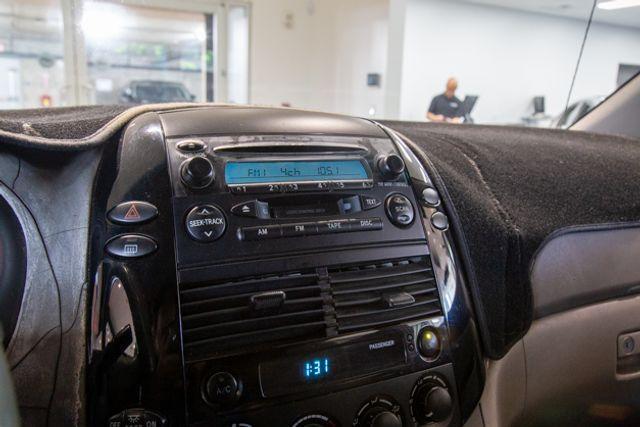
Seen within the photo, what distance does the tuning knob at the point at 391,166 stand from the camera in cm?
69

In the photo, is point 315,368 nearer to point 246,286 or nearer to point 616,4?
point 246,286

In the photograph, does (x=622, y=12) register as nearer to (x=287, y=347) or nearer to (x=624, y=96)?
(x=624, y=96)

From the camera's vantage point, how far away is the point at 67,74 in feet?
13.2

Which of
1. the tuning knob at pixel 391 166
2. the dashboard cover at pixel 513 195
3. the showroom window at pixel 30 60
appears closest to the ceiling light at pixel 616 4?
the dashboard cover at pixel 513 195

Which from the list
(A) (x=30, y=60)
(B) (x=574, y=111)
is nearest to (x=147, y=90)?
(A) (x=30, y=60)

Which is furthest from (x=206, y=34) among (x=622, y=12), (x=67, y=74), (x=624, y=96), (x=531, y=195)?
(x=531, y=195)

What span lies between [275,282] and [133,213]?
0.17 metres

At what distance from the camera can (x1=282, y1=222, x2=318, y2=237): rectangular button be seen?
1.97 feet

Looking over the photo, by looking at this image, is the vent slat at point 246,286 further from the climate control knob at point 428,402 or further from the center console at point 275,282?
the climate control knob at point 428,402

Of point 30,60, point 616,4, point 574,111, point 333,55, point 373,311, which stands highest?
point 333,55

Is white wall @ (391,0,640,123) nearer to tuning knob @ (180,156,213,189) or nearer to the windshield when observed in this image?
the windshield

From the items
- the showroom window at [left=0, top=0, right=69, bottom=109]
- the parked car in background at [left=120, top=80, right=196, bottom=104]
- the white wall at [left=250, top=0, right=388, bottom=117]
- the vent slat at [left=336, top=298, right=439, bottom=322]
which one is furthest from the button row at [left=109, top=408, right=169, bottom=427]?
the white wall at [left=250, top=0, right=388, bottom=117]

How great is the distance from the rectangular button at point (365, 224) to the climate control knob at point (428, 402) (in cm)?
19

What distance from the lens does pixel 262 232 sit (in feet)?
1.93
